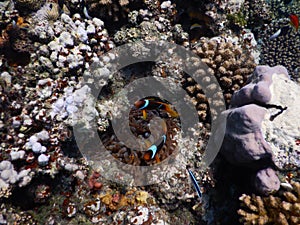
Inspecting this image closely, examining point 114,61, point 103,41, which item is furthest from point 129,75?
point 103,41

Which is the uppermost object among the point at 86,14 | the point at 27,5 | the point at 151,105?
the point at 27,5

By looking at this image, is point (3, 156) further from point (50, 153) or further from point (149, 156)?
point (149, 156)

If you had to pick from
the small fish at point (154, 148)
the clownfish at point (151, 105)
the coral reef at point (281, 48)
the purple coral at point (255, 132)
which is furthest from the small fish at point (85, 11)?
the coral reef at point (281, 48)

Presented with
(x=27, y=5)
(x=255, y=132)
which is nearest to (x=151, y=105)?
(x=255, y=132)

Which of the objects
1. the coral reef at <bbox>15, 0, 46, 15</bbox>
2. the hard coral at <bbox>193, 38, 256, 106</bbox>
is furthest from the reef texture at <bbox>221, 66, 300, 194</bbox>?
the coral reef at <bbox>15, 0, 46, 15</bbox>

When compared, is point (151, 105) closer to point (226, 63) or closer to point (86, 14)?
point (226, 63)

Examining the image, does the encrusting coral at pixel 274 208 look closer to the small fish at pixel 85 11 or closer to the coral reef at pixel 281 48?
the coral reef at pixel 281 48

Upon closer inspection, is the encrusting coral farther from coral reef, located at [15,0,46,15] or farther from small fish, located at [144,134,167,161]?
coral reef, located at [15,0,46,15]

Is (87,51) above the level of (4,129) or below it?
above
